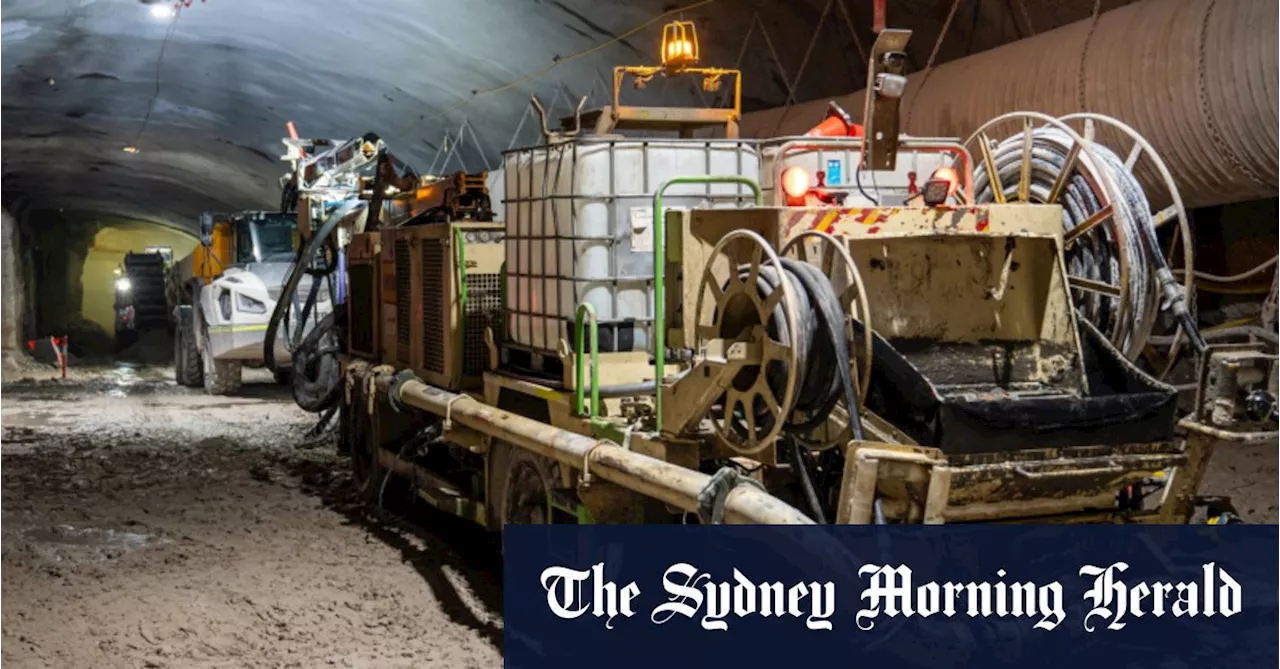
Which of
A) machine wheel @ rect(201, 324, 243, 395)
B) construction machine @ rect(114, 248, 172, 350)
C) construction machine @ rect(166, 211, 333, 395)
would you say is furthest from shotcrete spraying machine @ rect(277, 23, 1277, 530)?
construction machine @ rect(114, 248, 172, 350)

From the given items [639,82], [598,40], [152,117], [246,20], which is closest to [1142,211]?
[639,82]

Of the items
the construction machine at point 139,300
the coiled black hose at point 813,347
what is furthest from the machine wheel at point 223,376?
the construction machine at point 139,300

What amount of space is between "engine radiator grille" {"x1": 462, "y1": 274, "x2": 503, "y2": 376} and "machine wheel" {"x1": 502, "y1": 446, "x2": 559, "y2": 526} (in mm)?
1033

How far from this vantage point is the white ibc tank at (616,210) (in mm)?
5910

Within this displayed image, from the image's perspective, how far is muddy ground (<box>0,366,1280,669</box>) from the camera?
5652 millimetres

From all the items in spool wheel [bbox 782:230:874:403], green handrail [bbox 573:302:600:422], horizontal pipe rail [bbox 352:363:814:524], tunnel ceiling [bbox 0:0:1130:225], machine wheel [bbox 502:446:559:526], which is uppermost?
tunnel ceiling [bbox 0:0:1130:225]

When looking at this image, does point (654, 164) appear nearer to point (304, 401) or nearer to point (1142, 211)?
point (1142, 211)

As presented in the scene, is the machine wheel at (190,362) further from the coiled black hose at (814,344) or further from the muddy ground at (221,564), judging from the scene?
the coiled black hose at (814,344)

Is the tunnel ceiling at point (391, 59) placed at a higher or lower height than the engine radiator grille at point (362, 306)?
higher

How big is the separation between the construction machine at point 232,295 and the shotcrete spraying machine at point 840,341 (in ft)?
29.2

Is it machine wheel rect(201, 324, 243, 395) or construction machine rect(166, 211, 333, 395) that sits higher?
construction machine rect(166, 211, 333, 395)

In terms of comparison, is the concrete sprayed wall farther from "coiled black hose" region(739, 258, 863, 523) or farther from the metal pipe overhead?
"coiled black hose" region(739, 258, 863, 523)

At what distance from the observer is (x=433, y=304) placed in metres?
7.98

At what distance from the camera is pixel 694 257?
544cm
